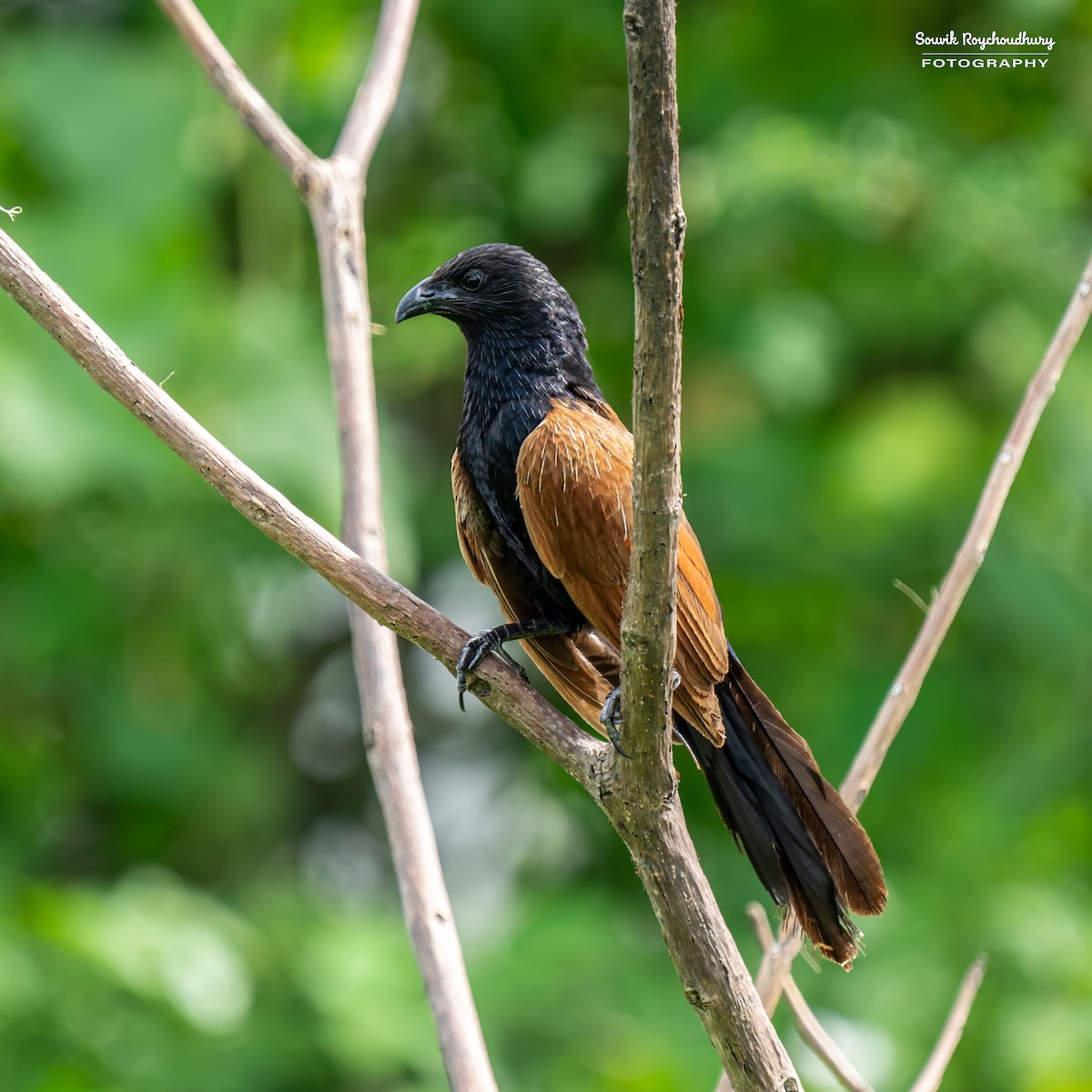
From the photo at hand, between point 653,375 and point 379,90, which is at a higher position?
point 379,90

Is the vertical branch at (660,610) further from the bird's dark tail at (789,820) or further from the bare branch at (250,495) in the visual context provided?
the bird's dark tail at (789,820)

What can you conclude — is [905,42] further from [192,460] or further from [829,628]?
[192,460]

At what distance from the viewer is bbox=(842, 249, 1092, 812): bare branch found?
5.90 feet

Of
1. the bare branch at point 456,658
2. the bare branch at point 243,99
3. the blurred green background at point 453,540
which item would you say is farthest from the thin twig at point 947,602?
the blurred green background at point 453,540

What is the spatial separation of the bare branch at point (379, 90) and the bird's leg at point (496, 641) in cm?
84

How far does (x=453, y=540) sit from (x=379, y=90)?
2.28 meters

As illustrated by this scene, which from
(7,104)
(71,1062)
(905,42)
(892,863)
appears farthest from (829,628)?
(7,104)

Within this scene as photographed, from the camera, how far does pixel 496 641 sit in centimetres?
193

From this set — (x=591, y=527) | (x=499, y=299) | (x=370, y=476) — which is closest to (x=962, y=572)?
(x=591, y=527)

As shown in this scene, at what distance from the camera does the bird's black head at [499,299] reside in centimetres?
246

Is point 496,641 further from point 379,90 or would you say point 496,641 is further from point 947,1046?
point 379,90

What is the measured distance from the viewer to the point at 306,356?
4.05 metres

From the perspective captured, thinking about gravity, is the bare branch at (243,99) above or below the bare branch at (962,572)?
above

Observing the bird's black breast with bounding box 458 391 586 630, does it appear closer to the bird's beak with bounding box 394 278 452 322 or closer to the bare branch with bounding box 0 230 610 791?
the bird's beak with bounding box 394 278 452 322
